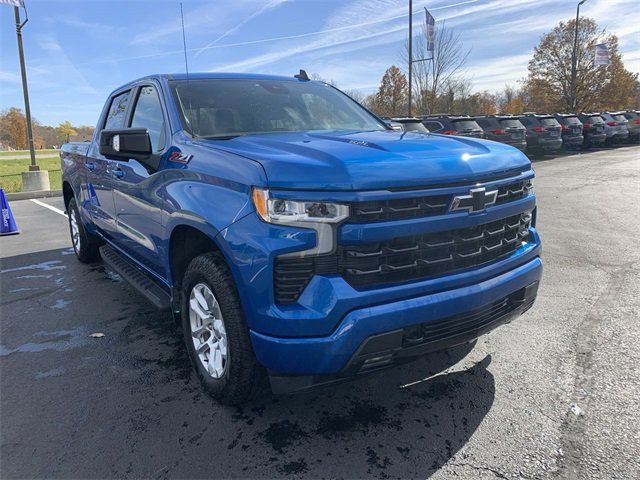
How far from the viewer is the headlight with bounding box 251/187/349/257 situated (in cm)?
222

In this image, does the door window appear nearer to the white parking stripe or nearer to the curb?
the white parking stripe

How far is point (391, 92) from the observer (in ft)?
161

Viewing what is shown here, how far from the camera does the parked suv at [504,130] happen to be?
18.3 m

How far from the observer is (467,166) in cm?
252

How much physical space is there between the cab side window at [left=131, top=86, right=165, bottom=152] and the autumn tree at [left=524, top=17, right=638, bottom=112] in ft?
177

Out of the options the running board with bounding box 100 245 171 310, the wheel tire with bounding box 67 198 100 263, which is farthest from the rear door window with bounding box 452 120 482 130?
the running board with bounding box 100 245 171 310

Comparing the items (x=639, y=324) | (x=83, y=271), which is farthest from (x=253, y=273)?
(x=83, y=271)

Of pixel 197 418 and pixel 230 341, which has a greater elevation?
pixel 230 341

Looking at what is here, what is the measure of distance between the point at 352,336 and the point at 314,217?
561 millimetres

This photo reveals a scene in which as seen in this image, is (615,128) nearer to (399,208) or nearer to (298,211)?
(399,208)

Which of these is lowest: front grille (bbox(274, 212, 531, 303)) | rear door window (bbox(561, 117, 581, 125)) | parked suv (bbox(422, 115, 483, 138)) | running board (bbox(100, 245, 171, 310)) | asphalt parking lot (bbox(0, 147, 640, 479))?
asphalt parking lot (bbox(0, 147, 640, 479))

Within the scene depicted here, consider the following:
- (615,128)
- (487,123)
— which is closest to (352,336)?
(487,123)

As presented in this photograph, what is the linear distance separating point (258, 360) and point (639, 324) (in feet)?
10.4

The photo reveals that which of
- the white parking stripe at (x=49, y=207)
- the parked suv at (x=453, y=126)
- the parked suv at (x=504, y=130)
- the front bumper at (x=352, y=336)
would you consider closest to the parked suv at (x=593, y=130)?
the parked suv at (x=504, y=130)
